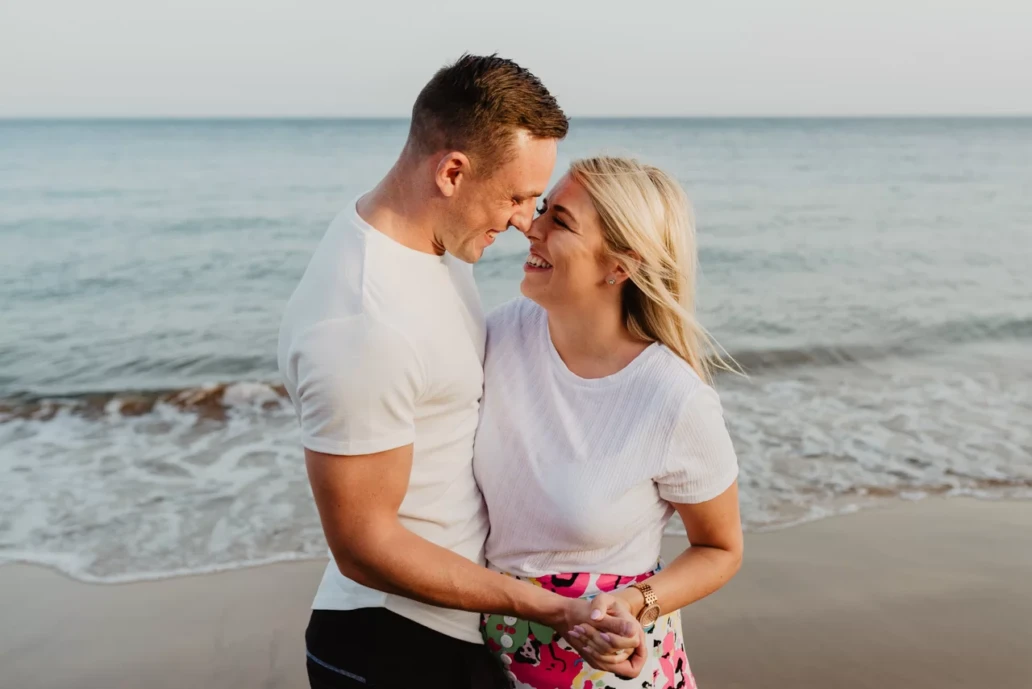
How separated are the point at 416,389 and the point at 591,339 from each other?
71 centimetres

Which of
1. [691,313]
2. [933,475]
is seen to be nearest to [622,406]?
[691,313]

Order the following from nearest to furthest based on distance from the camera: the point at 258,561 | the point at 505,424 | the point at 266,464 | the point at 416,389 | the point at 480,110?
the point at 416,389 < the point at 480,110 < the point at 505,424 < the point at 258,561 < the point at 266,464

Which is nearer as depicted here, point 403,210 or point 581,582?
point 403,210

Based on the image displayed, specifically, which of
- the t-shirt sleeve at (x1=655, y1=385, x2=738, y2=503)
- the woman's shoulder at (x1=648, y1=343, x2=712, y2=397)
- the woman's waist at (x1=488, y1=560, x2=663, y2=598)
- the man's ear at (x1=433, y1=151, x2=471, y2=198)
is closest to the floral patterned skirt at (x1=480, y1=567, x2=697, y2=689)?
the woman's waist at (x1=488, y1=560, x2=663, y2=598)

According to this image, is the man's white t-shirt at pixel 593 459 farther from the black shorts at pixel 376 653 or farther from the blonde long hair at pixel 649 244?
the black shorts at pixel 376 653

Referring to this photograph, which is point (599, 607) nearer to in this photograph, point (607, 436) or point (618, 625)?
point (618, 625)

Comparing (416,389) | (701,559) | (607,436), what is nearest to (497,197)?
(416,389)

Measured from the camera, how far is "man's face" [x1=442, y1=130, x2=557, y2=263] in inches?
102

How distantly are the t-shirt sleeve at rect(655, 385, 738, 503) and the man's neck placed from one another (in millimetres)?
872

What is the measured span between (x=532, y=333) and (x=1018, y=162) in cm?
4081

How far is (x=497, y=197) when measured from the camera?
2.62m

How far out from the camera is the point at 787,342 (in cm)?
1074

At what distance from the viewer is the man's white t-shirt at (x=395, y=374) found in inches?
86.6

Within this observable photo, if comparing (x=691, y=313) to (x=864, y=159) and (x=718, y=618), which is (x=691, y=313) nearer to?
(x=718, y=618)
